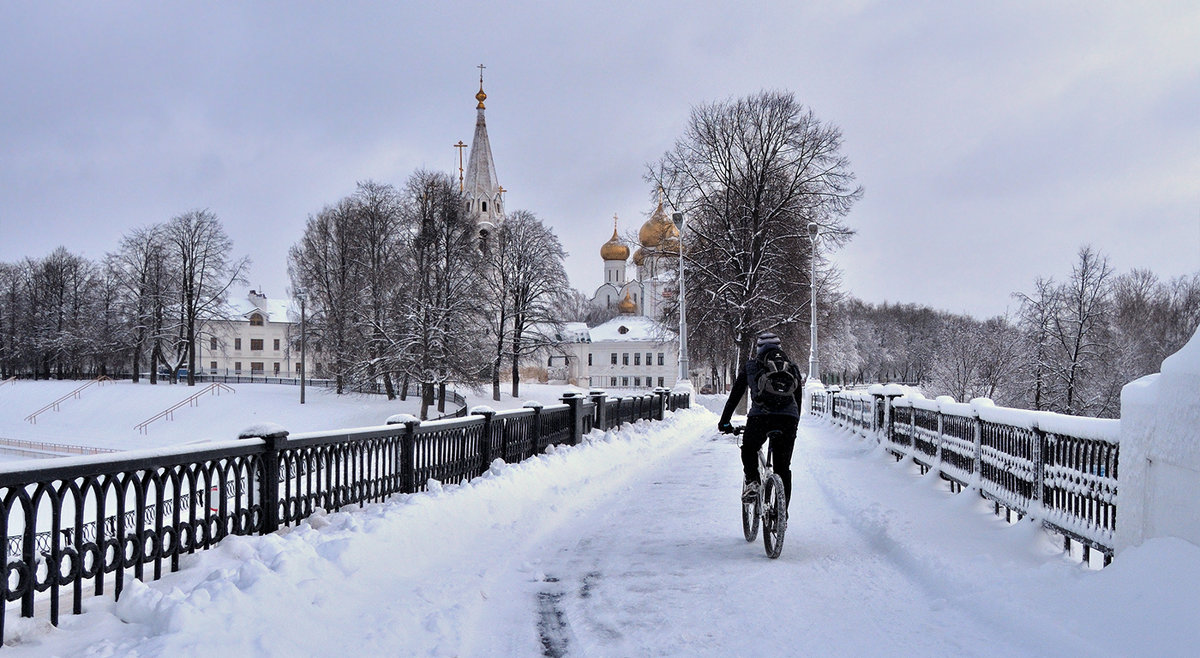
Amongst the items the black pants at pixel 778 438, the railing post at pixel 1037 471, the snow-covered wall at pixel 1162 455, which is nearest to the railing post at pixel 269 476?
the black pants at pixel 778 438

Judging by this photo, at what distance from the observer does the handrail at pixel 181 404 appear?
4903 cm

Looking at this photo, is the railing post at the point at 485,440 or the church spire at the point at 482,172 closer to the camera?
the railing post at the point at 485,440

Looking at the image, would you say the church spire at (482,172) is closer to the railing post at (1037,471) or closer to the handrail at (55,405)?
the handrail at (55,405)

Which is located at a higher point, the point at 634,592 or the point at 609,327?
the point at 609,327

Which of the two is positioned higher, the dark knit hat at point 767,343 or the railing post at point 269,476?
the dark knit hat at point 767,343

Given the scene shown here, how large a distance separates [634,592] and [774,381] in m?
2.22

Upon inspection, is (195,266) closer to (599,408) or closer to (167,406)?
(167,406)

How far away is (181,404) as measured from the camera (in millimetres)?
52156

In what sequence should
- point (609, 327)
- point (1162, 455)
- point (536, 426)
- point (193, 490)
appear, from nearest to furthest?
point (1162, 455), point (193, 490), point (536, 426), point (609, 327)

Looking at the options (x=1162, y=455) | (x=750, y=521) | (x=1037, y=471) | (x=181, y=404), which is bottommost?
(x=181, y=404)

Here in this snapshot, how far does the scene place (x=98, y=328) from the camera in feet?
221

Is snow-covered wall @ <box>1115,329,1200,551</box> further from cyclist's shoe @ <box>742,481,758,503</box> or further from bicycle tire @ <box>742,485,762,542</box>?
bicycle tire @ <box>742,485,762,542</box>

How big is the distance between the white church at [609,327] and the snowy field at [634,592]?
148ft

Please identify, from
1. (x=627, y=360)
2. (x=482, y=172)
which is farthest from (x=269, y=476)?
(x=627, y=360)
